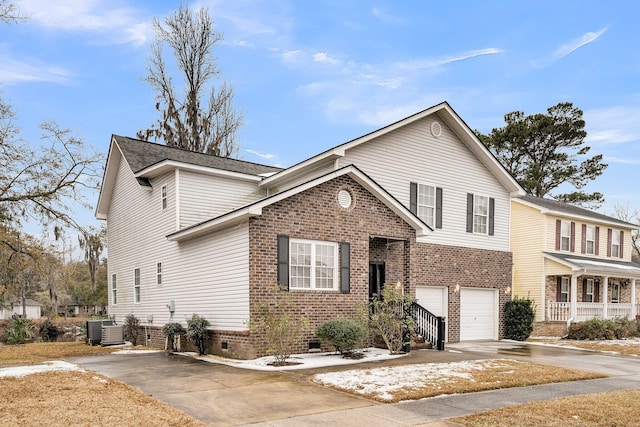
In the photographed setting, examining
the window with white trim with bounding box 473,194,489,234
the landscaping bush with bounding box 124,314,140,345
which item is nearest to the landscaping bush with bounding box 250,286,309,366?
the landscaping bush with bounding box 124,314,140,345

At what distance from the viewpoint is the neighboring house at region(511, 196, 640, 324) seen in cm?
2342

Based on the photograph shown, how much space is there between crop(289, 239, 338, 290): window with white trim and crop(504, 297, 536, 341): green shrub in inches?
401

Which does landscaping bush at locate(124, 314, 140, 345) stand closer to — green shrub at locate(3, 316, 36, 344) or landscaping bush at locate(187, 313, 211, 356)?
landscaping bush at locate(187, 313, 211, 356)

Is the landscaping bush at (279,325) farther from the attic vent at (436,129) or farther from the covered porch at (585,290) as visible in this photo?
the covered porch at (585,290)

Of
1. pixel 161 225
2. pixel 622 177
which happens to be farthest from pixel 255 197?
pixel 622 177

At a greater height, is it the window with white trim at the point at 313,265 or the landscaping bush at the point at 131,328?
the window with white trim at the point at 313,265

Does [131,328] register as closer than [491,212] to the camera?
Yes

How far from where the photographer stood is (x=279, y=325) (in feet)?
39.5

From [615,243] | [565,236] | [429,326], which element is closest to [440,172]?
[429,326]

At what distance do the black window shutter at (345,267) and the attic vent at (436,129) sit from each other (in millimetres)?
7511

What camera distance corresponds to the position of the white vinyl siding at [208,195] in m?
16.6

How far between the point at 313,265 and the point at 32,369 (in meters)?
6.79

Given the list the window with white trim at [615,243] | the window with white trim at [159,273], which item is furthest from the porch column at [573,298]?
the window with white trim at [159,273]

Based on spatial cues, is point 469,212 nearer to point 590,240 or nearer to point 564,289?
point 564,289
